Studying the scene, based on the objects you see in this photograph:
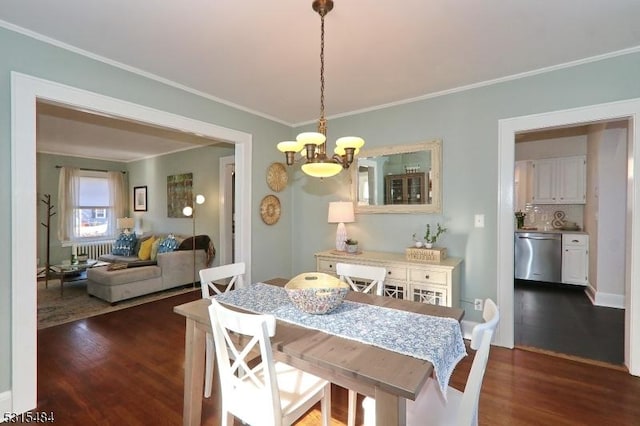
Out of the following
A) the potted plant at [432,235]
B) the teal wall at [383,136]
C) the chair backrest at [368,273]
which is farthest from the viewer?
the potted plant at [432,235]

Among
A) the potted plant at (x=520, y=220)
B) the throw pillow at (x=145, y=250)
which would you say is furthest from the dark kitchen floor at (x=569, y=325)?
the throw pillow at (x=145, y=250)

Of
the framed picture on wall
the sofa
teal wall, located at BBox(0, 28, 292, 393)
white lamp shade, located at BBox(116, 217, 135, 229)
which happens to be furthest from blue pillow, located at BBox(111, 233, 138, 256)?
teal wall, located at BBox(0, 28, 292, 393)

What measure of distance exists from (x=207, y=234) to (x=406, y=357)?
4.78m

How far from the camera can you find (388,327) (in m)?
1.45

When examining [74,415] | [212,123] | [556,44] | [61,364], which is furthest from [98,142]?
[556,44]

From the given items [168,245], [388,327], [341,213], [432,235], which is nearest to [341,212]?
[341,213]

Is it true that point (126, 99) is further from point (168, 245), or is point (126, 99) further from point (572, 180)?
point (572, 180)

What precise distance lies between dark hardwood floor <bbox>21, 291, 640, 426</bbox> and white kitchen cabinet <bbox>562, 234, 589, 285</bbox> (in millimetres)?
2706

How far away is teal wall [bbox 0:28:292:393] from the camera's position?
1.89m

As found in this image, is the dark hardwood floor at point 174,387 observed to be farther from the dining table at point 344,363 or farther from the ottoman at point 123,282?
the ottoman at point 123,282

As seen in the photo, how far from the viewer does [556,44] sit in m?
2.16

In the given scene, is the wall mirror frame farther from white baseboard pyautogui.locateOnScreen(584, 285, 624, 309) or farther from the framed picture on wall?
the framed picture on wall

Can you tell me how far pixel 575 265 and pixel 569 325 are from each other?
1779 mm

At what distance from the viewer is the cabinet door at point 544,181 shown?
504 centimetres
